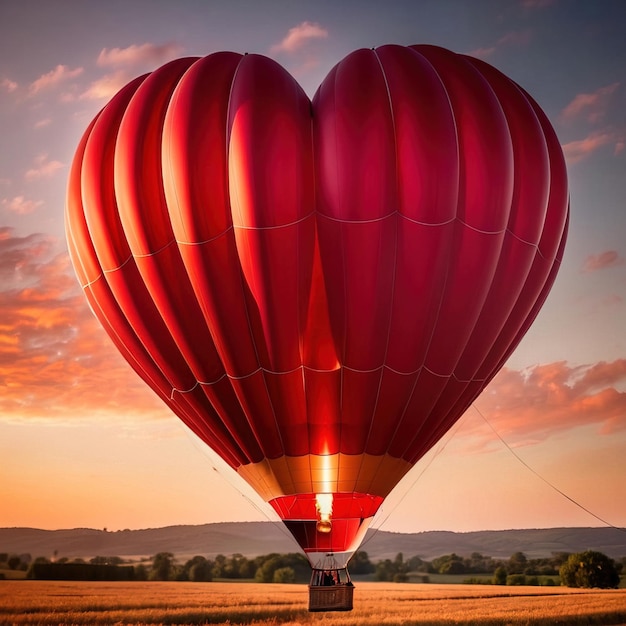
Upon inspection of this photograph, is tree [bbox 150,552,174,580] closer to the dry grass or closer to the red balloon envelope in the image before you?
the dry grass

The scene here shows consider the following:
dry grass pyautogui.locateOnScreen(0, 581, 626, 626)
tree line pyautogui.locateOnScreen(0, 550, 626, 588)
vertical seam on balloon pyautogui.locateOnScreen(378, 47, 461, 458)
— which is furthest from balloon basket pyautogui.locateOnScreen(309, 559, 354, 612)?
tree line pyautogui.locateOnScreen(0, 550, 626, 588)

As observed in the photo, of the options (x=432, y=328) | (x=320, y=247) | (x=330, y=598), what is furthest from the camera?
(x=330, y=598)

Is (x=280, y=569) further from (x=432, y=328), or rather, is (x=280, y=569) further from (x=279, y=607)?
(x=432, y=328)

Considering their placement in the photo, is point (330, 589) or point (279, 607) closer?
point (330, 589)

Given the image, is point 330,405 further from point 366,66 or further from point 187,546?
point 187,546

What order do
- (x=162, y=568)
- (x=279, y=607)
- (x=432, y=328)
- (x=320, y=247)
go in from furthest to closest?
(x=162, y=568) < (x=279, y=607) < (x=432, y=328) < (x=320, y=247)

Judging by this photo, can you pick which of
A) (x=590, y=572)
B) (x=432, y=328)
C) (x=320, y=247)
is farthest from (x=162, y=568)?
(x=320, y=247)

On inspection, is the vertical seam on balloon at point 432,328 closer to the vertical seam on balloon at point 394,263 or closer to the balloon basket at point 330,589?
the vertical seam on balloon at point 394,263

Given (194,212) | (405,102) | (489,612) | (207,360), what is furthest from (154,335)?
(489,612)
